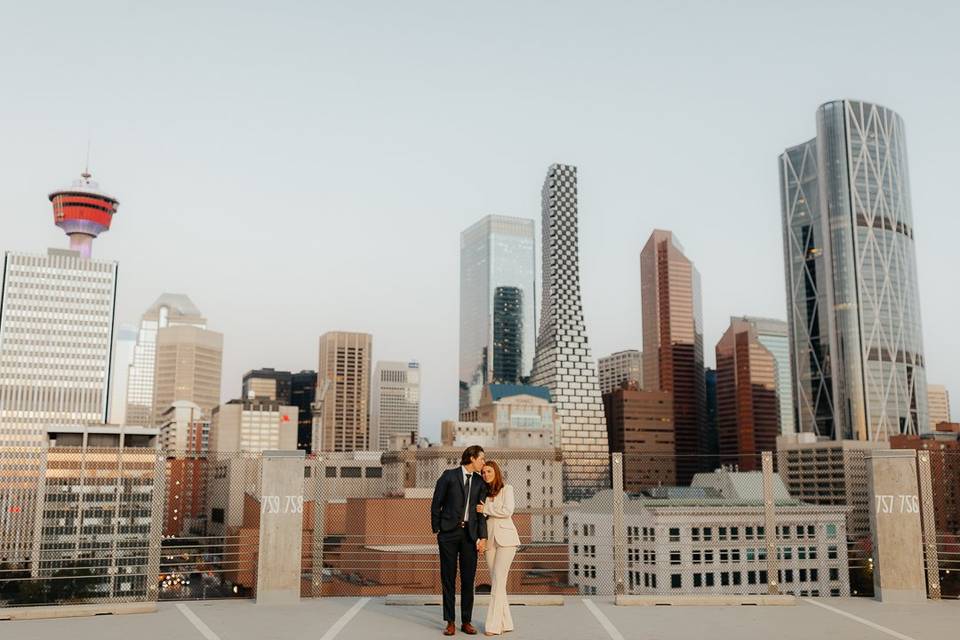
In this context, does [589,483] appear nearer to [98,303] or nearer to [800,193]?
[800,193]

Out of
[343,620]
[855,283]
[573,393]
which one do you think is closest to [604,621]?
[343,620]

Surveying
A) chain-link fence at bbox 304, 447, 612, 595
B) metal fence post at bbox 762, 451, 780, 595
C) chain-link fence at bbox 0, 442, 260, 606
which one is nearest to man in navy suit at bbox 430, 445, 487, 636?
metal fence post at bbox 762, 451, 780, 595

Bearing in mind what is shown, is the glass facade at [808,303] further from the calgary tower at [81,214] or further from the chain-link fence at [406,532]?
the calgary tower at [81,214]

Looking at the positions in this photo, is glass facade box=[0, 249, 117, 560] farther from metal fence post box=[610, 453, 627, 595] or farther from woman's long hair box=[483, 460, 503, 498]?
woman's long hair box=[483, 460, 503, 498]

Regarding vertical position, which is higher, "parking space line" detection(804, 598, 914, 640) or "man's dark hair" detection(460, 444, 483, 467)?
"man's dark hair" detection(460, 444, 483, 467)

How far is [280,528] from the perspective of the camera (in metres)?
11.6

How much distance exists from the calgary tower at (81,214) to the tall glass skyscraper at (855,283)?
15602 centimetres

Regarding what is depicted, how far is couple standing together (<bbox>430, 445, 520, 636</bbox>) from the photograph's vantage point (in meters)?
9.12

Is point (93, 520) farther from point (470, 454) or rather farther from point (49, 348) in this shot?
point (49, 348)

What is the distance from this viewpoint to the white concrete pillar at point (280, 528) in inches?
445

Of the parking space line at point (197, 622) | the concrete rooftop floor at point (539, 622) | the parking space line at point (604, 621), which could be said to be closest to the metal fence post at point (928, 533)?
the concrete rooftop floor at point (539, 622)

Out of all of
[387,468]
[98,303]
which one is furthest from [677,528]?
[98,303]

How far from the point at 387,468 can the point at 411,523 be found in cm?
5961

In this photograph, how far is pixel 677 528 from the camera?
6556 cm
